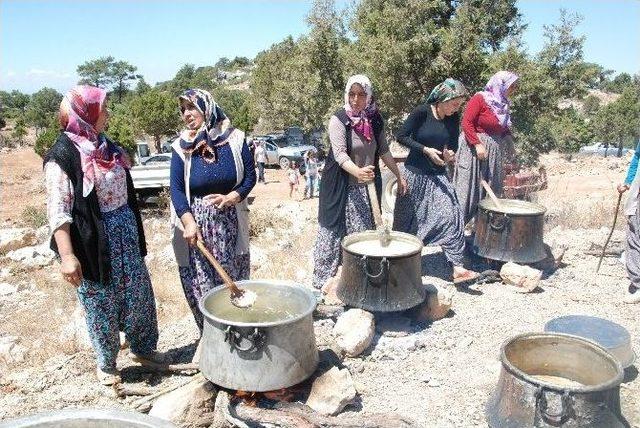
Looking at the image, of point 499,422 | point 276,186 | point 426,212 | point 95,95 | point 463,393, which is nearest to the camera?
point 499,422

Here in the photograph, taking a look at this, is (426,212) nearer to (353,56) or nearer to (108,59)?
(353,56)

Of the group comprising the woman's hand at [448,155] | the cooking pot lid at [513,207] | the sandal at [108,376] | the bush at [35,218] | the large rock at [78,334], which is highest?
the woman's hand at [448,155]

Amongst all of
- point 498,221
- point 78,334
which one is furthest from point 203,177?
point 498,221

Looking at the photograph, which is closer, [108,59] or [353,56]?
[353,56]

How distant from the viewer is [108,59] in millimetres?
54531

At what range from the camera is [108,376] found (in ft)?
10.2

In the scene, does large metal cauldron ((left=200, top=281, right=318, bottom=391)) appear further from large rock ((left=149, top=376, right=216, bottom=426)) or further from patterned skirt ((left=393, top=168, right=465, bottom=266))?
patterned skirt ((left=393, top=168, right=465, bottom=266))

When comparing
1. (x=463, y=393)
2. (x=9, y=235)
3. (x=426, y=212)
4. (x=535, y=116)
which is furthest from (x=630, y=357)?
(x=9, y=235)

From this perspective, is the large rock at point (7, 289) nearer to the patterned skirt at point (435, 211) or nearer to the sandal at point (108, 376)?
the sandal at point (108, 376)

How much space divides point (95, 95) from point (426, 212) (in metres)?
2.91

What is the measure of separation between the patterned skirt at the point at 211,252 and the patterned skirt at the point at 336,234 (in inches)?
34.2

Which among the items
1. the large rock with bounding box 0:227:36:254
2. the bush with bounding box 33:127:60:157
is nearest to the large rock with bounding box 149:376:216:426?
the large rock with bounding box 0:227:36:254

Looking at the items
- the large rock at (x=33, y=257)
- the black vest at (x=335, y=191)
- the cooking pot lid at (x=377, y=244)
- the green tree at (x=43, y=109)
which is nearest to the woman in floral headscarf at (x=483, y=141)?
the black vest at (x=335, y=191)

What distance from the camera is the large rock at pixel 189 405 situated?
8.50ft
